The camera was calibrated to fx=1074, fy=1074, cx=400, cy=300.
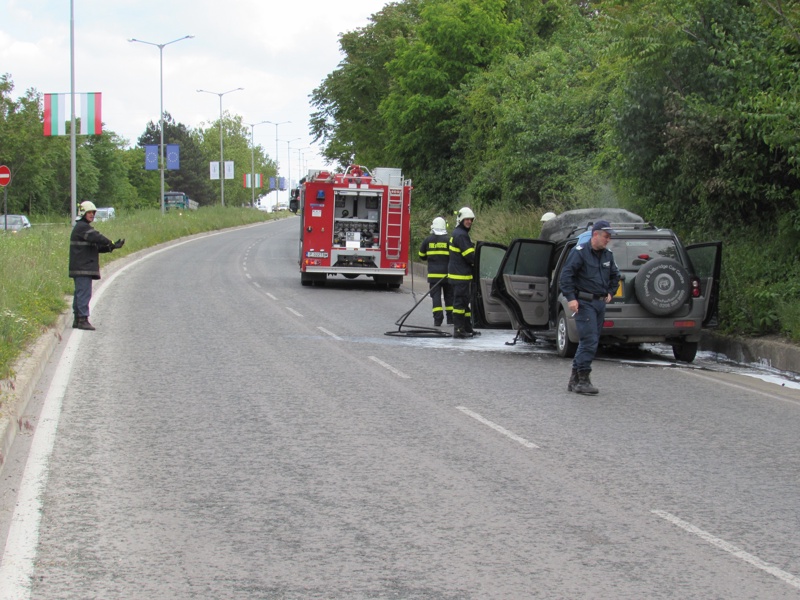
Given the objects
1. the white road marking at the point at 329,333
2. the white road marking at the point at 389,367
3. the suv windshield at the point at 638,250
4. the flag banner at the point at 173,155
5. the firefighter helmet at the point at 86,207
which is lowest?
the white road marking at the point at 329,333

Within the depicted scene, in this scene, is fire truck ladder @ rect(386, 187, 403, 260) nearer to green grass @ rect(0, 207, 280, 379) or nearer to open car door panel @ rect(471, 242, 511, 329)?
green grass @ rect(0, 207, 280, 379)

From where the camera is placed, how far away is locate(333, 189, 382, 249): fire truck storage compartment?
2634 centimetres

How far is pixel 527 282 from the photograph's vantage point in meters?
14.4

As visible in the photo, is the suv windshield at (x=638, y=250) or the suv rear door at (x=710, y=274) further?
the suv rear door at (x=710, y=274)

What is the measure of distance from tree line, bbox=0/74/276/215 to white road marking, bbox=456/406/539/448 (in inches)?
2400

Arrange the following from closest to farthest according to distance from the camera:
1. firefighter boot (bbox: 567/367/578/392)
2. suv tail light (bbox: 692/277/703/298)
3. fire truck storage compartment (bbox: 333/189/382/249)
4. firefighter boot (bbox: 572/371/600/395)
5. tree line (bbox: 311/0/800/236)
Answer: firefighter boot (bbox: 572/371/600/395)
firefighter boot (bbox: 567/367/578/392)
suv tail light (bbox: 692/277/703/298)
tree line (bbox: 311/0/800/236)
fire truck storage compartment (bbox: 333/189/382/249)

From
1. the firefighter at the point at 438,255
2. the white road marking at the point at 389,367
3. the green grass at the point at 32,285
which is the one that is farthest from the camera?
the firefighter at the point at 438,255

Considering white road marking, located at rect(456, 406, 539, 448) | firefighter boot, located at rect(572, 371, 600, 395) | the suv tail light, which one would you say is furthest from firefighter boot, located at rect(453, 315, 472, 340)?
white road marking, located at rect(456, 406, 539, 448)

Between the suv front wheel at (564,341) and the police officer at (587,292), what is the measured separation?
8.80 feet

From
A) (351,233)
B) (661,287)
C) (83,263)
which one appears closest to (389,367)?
(661,287)

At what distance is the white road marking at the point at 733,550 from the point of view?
5062 mm

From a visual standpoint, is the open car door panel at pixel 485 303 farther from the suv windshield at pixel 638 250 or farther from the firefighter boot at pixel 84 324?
the firefighter boot at pixel 84 324

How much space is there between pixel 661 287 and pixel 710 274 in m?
1.33

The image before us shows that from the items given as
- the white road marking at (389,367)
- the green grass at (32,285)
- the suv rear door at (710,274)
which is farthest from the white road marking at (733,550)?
the suv rear door at (710,274)
